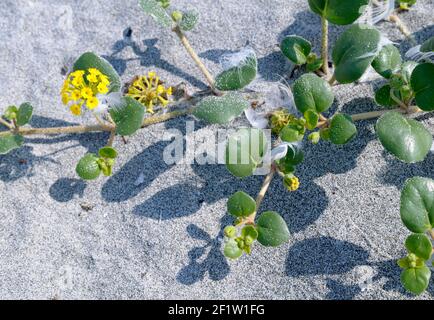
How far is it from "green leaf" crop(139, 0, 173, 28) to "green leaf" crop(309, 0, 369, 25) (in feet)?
1.42

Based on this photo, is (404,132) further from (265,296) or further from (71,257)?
(71,257)

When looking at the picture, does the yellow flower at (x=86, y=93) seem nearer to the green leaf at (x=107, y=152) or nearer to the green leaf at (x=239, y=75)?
the green leaf at (x=107, y=152)

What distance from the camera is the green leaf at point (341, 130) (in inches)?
61.0

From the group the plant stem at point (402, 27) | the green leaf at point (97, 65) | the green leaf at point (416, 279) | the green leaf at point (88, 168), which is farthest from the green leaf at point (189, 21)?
the green leaf at point (416, 279)

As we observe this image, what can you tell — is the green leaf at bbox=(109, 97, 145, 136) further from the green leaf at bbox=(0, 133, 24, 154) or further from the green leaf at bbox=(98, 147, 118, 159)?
the green leaf at bbox=(0, 133, 24, 154)

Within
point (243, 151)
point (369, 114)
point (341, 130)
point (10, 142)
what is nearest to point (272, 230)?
point (243, 151)

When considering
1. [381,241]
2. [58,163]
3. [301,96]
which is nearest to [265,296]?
[381,241]

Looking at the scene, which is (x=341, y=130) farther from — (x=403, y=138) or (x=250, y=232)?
(x=250, y=232)

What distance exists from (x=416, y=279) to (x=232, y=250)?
1.52ft

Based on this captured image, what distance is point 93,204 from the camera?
170 centimetres

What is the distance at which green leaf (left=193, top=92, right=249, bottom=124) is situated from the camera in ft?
5.22

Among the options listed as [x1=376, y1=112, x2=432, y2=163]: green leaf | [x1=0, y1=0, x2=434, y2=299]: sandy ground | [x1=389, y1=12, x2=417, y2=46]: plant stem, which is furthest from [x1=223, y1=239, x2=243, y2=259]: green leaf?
[x1=389, y1=12, x2=417, y2=46]: plant stem

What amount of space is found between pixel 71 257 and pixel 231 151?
0.57 metres

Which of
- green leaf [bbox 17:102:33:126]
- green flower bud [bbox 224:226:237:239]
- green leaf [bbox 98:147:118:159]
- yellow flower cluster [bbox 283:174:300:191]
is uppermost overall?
green leaf [bbox 17:102:33:126]
